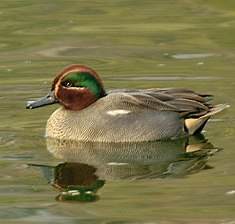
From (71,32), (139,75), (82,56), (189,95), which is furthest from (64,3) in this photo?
(189,95)

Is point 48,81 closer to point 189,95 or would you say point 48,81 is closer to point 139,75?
point 139,75

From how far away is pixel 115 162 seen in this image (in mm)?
10438

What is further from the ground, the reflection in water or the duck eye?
the duck eye

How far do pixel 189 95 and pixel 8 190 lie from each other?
2466 mm

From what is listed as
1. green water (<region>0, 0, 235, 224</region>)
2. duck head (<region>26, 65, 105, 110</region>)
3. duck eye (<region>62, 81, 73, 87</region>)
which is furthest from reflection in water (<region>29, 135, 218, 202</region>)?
duck eye (<region>62, 81, 73, 87</region>)

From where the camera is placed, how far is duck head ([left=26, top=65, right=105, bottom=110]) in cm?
1135

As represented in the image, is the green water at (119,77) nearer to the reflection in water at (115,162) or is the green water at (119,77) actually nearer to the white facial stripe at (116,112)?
the reflection in water at (115,162)

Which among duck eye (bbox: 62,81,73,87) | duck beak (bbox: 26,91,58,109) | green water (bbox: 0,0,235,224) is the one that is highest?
duck eye (bbox: 62,81,73,87)

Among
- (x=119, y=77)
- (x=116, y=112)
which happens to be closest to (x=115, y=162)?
(x=116, y=112)

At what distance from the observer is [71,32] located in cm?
1628

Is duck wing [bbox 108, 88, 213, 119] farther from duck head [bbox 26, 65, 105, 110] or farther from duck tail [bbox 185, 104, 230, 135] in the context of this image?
duck head [bbox 26, 65, 105, 110]

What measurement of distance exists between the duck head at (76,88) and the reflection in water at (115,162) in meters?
0.36

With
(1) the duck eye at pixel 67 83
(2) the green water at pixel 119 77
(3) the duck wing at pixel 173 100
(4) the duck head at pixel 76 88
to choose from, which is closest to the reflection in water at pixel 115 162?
(2) the green water at pixel 119 77

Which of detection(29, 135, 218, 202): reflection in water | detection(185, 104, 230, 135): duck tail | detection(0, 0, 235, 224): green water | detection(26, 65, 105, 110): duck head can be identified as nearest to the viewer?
detection(0, 0, 235, 224): green water
